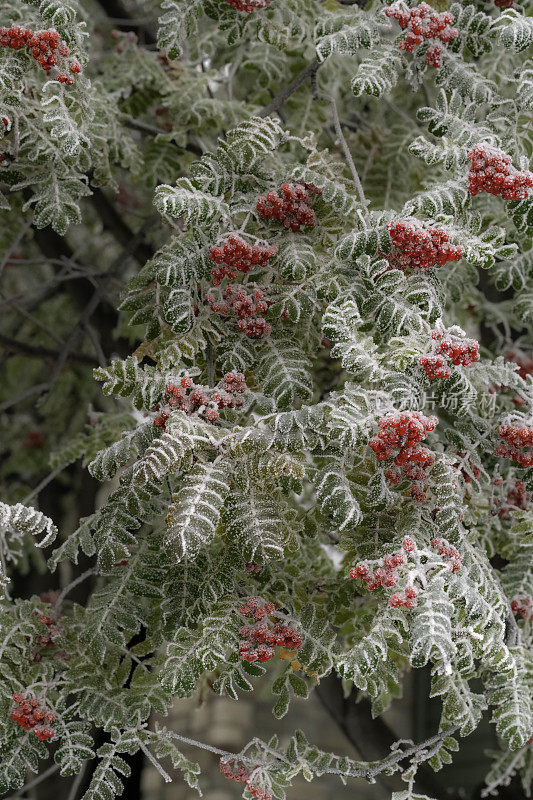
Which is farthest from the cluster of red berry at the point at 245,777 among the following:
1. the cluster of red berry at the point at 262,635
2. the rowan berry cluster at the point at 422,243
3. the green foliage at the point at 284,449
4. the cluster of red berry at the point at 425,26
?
the cluster of red berry at the point at 425,26

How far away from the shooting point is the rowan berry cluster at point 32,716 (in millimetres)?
2012

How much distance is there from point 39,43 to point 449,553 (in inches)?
55.7

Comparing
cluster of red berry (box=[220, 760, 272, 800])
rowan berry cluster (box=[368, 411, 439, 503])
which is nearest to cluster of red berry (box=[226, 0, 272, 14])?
rowan berry cluster (box=[368, 411, 439, 503])

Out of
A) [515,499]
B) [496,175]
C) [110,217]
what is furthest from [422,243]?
[110,217]

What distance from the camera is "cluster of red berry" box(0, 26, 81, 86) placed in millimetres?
2051

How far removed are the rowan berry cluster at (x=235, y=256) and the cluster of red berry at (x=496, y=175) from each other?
0.46 metres

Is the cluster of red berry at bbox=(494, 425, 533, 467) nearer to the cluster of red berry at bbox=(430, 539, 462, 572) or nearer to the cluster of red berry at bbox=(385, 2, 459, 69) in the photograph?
the cluster of red berry at bbox=(430, 539, 462, 572)

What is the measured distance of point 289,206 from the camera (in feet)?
6.91

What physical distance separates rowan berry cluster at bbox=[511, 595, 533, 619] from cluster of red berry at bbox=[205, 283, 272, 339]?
938mm

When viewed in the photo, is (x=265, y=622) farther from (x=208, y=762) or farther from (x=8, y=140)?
(x=208, y=762)

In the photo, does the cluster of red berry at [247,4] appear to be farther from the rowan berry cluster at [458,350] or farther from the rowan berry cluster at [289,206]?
the rowan berry cluster at [458,350]

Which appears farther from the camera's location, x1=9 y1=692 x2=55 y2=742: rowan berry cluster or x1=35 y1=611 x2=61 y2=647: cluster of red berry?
x1=35 y1=611 x2=61 y2=647: cluster of red berry

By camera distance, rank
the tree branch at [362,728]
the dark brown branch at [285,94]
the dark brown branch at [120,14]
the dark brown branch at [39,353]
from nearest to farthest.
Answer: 1. the dark brown branch at [285,94]
2. the tree branch at [362,728]
3. the dark brown branch at [39,353]
4. the dark brown branch at [120,14]

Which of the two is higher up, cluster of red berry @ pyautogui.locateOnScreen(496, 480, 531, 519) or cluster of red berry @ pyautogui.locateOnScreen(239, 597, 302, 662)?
cluster of red berry @ pyautogui.locateOnScreen(239, 597, 302, 662)
